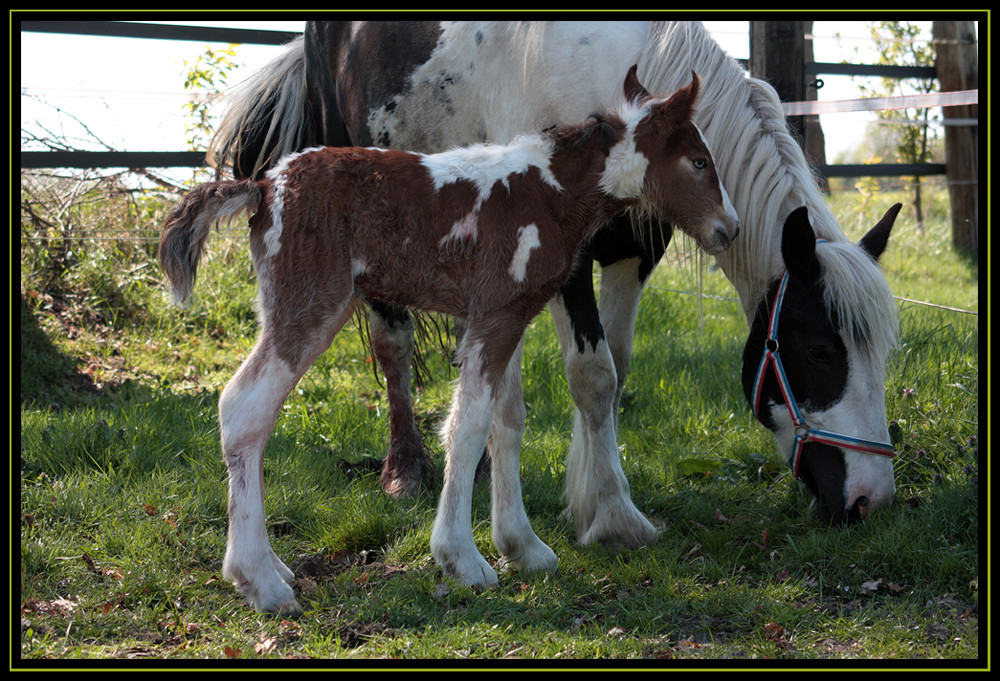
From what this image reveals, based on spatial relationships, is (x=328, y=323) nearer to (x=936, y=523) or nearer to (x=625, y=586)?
(x=625, y=586)

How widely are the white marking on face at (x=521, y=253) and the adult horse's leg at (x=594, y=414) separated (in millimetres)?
562

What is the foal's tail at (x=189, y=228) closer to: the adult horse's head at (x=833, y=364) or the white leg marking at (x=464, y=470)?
the white leg marking at (x=464, y=470)

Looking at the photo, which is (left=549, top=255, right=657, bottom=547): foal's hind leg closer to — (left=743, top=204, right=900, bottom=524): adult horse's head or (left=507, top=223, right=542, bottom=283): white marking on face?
(left=507, top=223, right=542, bottom=283): white marking on face

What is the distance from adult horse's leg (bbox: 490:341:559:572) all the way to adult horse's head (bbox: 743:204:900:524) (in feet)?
3.57

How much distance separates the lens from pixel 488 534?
3.57 metres

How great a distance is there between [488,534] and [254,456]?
114cm

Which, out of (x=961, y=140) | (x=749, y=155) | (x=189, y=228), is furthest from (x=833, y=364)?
(x=961, y=140)

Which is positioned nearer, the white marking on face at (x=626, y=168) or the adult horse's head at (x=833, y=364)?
the white marking on face at (x=626, y=168)

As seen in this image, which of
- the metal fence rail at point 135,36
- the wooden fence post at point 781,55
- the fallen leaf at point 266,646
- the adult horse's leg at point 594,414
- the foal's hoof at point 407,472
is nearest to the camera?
the fallen leaf at point 266,646

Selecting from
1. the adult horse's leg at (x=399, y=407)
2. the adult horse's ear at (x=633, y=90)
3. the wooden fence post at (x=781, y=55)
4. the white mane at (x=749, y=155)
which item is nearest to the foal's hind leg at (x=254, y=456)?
the adult horse's leg at (x=399, y=407)

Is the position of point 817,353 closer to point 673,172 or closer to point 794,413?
point 794,413

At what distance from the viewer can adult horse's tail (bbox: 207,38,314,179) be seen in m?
5.07

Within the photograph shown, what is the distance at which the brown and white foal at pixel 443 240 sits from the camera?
2.90 metres
